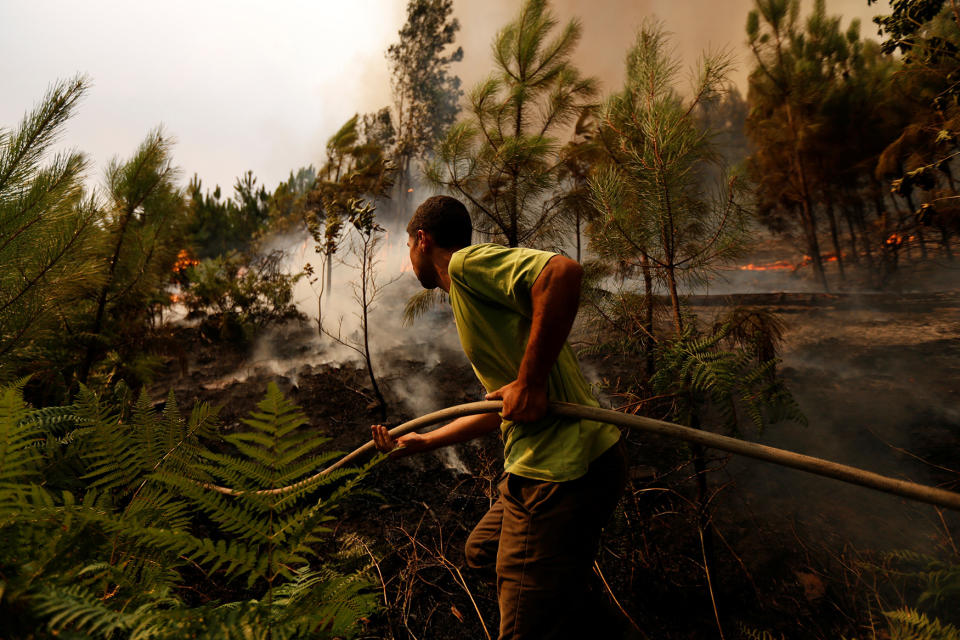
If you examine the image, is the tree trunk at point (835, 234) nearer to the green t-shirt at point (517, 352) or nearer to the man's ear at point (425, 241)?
the green t-shirt at point (517, 352)

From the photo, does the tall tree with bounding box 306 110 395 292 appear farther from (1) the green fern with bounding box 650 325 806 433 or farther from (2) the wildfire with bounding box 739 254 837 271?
(2) the wildfire with bounding box 739 254 837 271

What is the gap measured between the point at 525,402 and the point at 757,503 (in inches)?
115

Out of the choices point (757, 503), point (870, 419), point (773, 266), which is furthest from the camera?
point (773, 266)

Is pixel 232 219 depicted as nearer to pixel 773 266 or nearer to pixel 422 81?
pixel 422 81

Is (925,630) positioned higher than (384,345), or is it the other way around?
(384,345)

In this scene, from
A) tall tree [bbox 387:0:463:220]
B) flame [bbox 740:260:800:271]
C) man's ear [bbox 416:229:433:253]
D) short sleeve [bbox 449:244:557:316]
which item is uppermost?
tall tree [bbox 387:0:463:220]

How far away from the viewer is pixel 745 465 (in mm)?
3584

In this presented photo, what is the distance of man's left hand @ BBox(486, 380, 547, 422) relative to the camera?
54.7 inches

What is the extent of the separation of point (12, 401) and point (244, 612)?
552 millimetres

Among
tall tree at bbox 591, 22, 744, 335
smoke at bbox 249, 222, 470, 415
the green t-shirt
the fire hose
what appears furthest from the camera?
smoke at bbox 249, 222, 470, 415

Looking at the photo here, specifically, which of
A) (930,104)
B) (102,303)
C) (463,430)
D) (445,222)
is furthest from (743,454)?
(930,104)

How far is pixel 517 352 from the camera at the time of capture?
1.55 meters

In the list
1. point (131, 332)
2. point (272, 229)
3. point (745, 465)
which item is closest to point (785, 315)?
point (745, 465)

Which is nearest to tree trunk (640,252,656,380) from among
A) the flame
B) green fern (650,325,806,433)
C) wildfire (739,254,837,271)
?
green fern (650,325,806,433)
